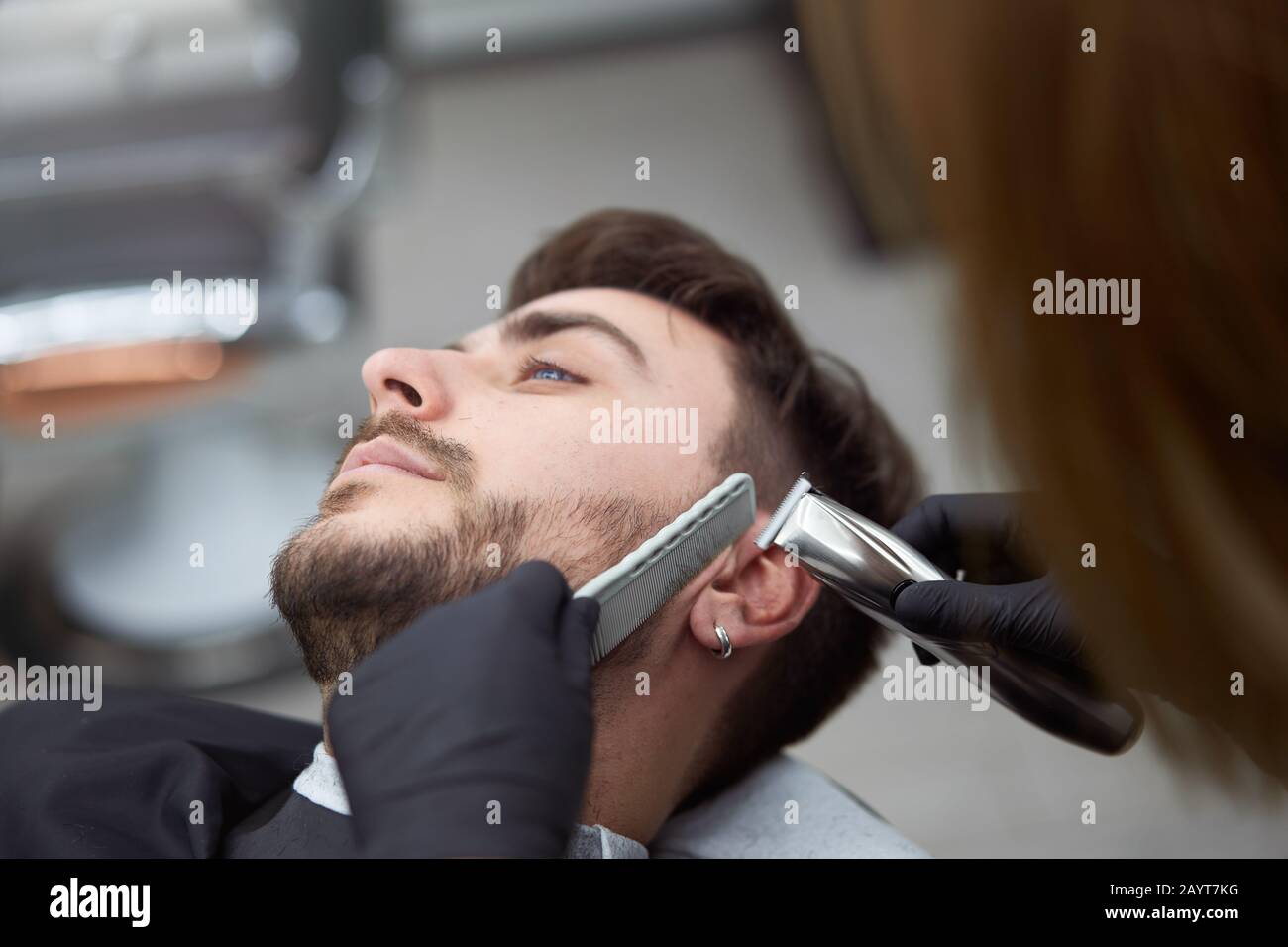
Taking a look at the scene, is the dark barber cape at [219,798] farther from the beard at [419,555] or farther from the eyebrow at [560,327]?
the eyebrow at [560,327]

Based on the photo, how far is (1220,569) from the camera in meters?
0.47

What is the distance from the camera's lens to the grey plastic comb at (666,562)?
0.70 meters

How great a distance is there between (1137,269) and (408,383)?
20.0 inches

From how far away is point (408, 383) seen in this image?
0.80 m

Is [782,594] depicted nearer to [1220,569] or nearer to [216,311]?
[1220,569]

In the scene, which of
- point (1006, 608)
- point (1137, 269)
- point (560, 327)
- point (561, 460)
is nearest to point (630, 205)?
point (560, 327)

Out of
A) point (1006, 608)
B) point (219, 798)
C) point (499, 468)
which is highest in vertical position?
point (499, 468)

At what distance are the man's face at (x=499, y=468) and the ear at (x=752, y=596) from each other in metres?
0.06

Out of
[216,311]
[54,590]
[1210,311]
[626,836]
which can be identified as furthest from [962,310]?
[54,590]

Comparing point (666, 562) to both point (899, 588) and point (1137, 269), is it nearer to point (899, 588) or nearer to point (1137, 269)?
point (899, 588)

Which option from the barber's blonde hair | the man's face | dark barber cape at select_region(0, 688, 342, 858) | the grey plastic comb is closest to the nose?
the man's face

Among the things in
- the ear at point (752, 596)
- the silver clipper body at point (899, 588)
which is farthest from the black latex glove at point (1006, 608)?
the ear at point (752, 596)

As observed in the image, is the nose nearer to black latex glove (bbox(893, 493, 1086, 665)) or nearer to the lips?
the lips
